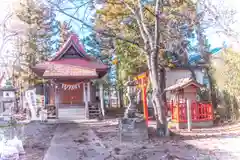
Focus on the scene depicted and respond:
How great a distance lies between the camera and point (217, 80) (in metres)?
12.6

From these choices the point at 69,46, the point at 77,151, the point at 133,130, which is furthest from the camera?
the point at 69,46

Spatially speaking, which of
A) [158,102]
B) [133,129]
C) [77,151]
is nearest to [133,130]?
[133,129]

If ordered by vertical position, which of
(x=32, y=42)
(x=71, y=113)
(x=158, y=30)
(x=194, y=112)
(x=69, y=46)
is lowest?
(x=71, y=113)

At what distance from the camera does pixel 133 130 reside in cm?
802

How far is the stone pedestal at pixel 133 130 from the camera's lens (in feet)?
26.1

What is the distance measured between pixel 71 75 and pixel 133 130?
28.5ft

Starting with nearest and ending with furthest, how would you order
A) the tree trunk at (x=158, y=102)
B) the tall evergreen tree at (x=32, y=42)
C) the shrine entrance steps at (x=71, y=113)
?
1. the tree trunk at (x=158, y=102)
2. the shrine entrance steps at (x=71, y=113)
3. the tall evergreen tree at (x=32, y=42)

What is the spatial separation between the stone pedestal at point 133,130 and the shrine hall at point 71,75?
8.16 meters

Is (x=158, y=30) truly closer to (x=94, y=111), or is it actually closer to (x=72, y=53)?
(x=94, y=111)

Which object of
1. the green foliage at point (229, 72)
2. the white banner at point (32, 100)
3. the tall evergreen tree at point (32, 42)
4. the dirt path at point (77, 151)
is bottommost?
the dirt path at point (77, 151)

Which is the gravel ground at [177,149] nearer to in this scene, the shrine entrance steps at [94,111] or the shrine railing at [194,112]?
the shrine railing at [194,112]

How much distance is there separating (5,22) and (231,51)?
14.6 meters

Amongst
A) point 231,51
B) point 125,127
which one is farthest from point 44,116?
point 231,51

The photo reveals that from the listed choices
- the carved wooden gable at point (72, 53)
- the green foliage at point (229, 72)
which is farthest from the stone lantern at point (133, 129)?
the carved wooden gable at point (72, 53)
